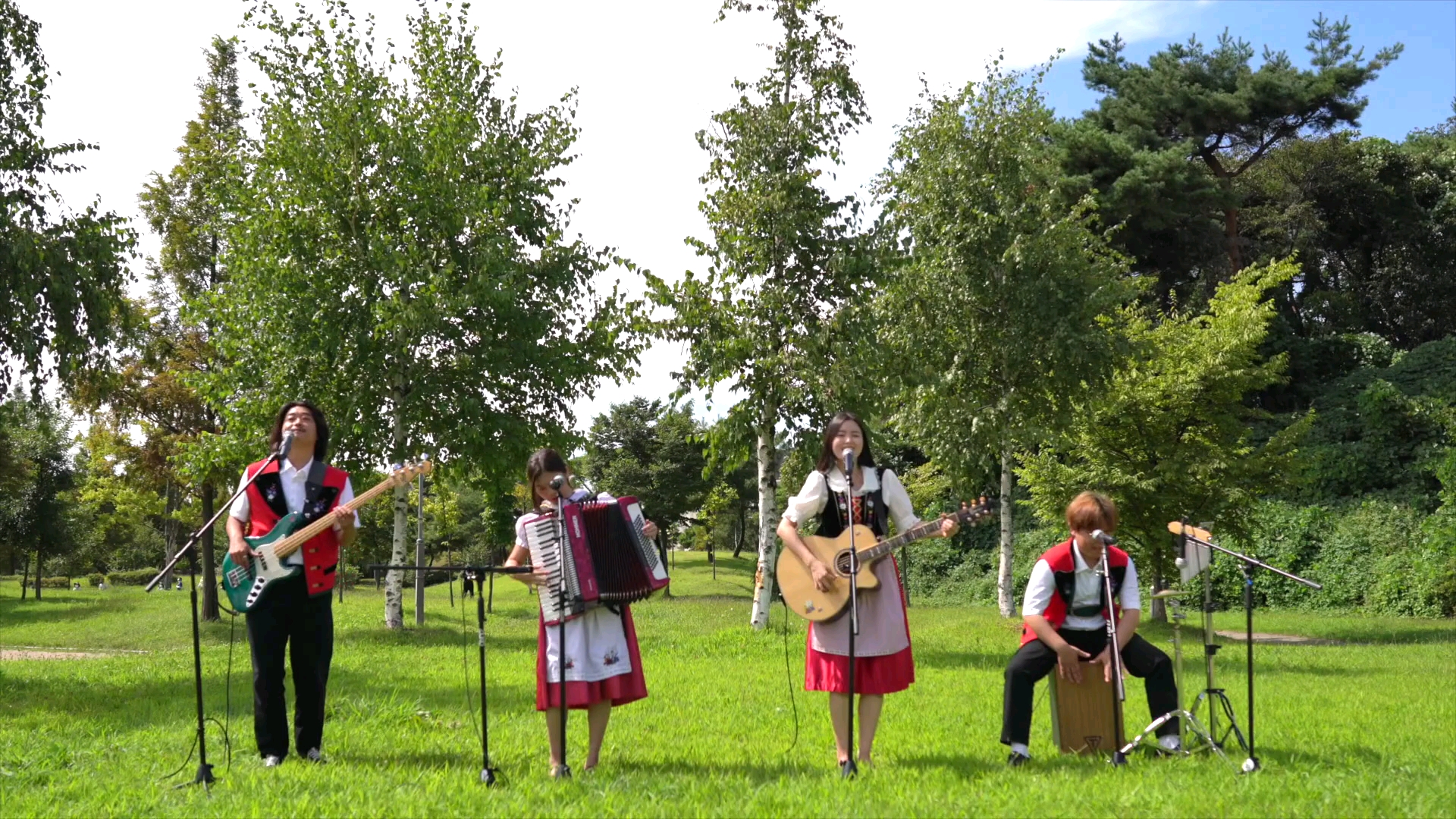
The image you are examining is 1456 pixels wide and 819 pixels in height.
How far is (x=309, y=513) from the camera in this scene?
6930mm

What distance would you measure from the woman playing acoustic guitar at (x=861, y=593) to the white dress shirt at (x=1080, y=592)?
2.90 ft

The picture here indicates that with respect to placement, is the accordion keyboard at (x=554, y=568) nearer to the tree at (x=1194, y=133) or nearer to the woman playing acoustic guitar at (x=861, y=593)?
the woman playing acoustic guitar at (x=861, y=593)

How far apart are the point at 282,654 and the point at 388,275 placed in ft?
43.0

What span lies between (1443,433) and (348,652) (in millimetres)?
27073

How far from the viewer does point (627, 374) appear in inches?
861

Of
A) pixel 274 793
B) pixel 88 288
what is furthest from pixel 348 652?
pixel 274 793

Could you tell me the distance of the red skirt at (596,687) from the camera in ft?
21.9

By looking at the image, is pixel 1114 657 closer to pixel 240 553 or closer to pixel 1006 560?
pixel 240 553

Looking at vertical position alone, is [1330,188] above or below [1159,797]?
above

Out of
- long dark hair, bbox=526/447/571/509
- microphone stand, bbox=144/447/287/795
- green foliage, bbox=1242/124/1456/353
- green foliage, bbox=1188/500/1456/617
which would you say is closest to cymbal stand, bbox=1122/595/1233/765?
long dark hair, bbox=526/447/571/509

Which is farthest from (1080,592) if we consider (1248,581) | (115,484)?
(115,484)

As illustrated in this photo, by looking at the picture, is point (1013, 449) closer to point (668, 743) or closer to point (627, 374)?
point (627, 374)

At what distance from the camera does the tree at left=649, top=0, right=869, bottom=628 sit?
55.7 ft

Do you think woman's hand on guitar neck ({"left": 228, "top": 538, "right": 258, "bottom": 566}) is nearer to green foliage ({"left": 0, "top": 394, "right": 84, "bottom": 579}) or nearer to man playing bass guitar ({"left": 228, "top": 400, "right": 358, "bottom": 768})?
man playing bass guitar ({"left": 228, "top": 400, "right": 358, "bottom": 768})
